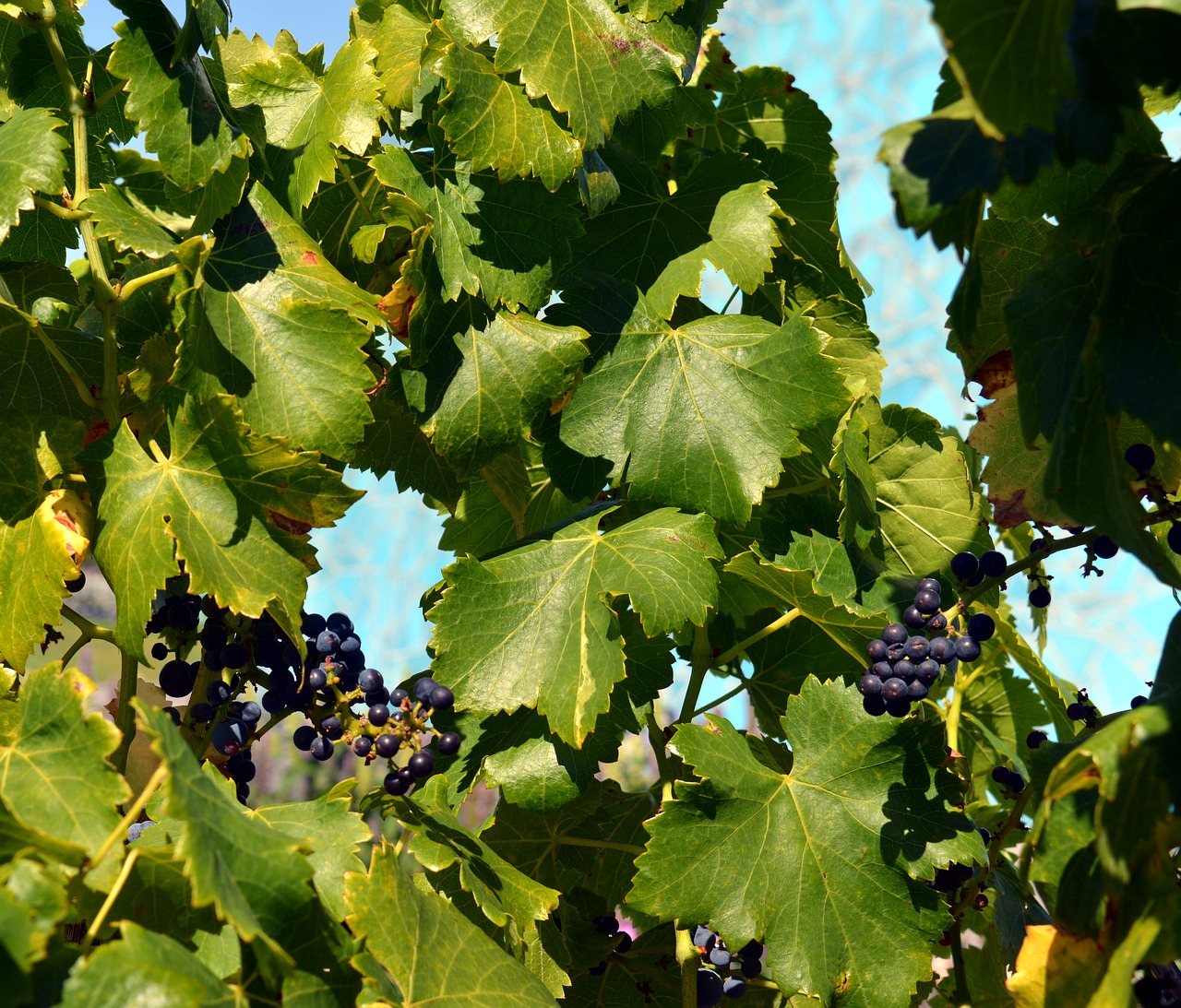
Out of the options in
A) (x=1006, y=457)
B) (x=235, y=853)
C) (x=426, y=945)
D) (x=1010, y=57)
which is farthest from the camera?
(x=1006, y=457)

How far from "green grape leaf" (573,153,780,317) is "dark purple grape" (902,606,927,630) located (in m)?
0.50

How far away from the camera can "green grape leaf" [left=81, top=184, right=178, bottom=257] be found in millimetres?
1179

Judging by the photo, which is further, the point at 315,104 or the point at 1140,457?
the point at 315,104

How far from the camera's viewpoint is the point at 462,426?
4.39 feet

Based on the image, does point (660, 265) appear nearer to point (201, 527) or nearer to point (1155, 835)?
point (201, 527)

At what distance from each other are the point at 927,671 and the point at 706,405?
429 mm

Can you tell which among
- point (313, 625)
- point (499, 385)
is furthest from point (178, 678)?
point (499, 385)

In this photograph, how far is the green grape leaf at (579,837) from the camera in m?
1.54

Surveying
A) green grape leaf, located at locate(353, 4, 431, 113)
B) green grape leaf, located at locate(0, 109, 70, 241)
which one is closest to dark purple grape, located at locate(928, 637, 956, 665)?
green grape leaf, located at locate(353, 4, 431, 113)

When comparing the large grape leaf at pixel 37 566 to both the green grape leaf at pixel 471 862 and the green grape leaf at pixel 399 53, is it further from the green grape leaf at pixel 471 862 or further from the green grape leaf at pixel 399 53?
the green grape leaf at pixel 399 53

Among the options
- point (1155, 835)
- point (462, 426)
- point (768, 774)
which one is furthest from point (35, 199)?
point (1155, 835)

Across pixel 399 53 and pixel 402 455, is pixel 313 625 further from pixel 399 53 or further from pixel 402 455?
pixel 399 53

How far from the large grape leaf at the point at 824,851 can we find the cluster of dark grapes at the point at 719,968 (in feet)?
0.38

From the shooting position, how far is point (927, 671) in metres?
1.22
